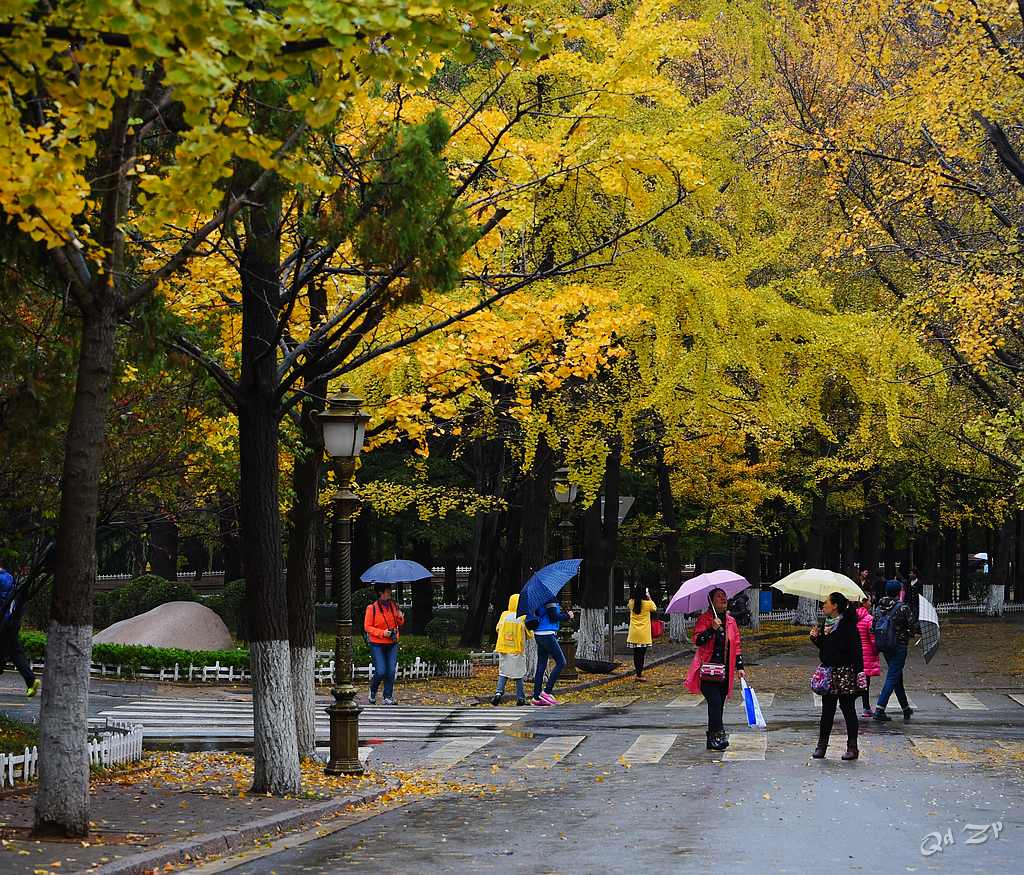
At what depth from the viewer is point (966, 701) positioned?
24.1m

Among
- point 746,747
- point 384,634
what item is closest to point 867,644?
point 746,747

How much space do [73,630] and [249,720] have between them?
11.3 metres

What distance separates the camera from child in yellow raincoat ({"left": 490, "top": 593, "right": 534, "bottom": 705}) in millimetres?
23375

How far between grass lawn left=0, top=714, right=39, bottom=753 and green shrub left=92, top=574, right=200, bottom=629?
2257 cm

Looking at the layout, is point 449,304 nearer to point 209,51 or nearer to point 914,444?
point 209,51

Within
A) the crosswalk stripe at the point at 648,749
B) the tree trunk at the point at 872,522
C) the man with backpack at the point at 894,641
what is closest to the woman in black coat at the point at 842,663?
the crosswalk stripe at the point at 648,749

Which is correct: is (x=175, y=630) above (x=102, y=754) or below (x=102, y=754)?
above

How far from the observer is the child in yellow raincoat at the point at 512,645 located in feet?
76.7

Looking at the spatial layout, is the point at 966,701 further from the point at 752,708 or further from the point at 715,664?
the point at 715,664

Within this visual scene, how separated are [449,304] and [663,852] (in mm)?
7063

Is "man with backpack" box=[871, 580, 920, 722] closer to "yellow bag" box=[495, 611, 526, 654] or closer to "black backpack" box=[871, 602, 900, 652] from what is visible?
"black backpack" box=[871, 602, 900, 652]

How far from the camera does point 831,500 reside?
5300 centimetres

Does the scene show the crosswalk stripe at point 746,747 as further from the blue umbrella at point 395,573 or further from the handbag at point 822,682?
the blue umbrella at point 395,573

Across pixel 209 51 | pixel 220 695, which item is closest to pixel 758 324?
pixel 220 695
